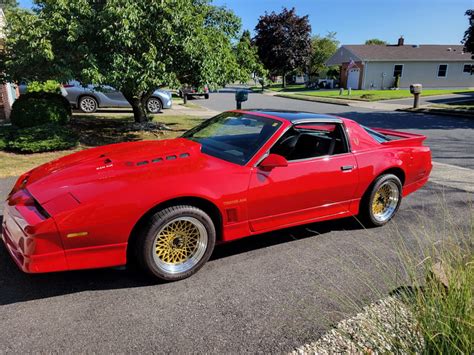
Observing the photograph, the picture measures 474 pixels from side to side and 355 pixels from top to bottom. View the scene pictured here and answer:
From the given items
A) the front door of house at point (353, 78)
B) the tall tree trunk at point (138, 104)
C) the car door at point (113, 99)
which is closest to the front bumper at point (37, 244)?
the tall tree trunk at point (138, 104)

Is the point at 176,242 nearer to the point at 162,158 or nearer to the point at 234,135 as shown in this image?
the point at 162,158

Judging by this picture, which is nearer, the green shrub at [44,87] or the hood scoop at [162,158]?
the hood scoop at [162,158]

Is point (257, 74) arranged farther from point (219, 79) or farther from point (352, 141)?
point (352, 141)

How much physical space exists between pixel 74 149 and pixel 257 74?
628 centimetres

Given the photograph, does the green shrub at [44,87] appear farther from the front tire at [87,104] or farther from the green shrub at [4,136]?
the green shrub at [4,136]

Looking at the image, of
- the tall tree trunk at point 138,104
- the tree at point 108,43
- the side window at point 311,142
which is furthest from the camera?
the tall tree trunk at point 138,104

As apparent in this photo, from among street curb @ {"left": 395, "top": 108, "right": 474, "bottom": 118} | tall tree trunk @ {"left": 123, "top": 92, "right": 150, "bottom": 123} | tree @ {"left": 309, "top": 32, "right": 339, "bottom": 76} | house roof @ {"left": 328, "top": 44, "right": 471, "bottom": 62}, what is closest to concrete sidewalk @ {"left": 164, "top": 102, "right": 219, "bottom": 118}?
tall tree trunk @ {"left": 123, "top": 92, "right": 150, "bottom": 123}

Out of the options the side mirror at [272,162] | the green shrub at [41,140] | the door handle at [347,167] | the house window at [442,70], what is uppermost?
the house window at [442,70]

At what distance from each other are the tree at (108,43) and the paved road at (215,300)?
5682mm

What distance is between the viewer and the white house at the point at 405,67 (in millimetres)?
39375

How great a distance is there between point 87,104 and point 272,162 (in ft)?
47.0

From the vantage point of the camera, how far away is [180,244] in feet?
10.9

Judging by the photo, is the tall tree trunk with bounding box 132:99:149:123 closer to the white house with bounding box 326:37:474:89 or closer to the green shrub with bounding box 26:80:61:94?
the green shrub with bounding box 26:80:61:94

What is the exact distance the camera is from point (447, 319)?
1.93 metres
